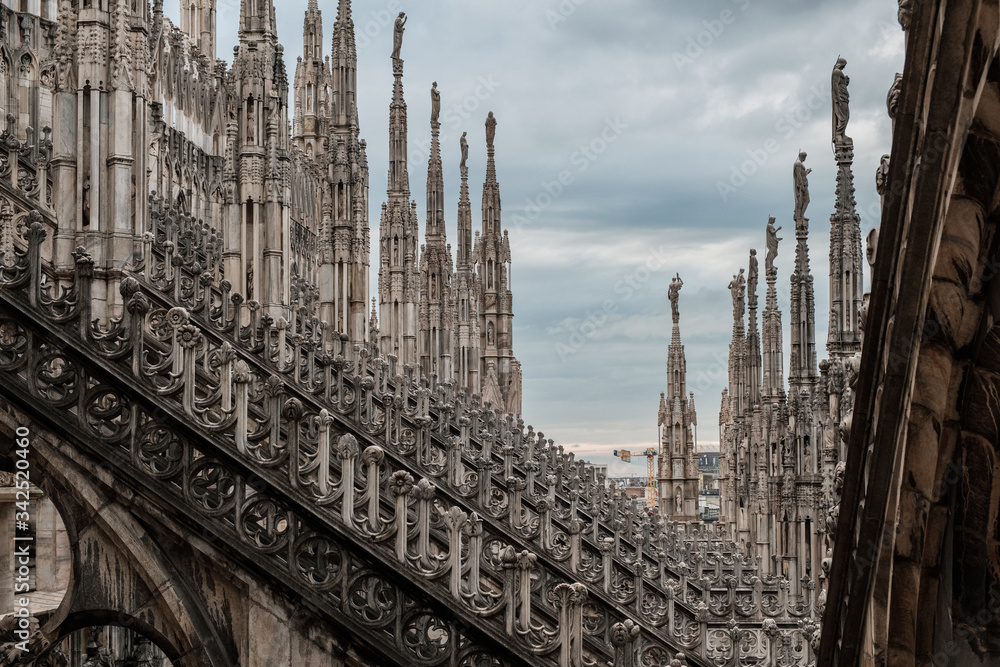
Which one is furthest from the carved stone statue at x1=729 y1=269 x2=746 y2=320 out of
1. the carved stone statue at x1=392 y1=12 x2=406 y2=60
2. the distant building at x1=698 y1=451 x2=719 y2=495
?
the distant building at x1=698 y1=451 x2=719 y2=495

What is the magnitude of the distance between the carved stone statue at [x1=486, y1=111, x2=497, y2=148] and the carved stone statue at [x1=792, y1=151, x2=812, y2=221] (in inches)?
977

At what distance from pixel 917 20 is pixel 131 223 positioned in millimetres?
8699

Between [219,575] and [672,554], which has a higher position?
[219,575]

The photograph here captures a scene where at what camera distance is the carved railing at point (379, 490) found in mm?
7281

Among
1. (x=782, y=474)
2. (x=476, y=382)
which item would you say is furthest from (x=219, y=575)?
(x=476, y=382)

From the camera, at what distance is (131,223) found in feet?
36.5

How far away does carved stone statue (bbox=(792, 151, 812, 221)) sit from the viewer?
21469mm

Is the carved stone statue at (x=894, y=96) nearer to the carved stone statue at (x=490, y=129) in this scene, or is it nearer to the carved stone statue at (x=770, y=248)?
the carved stone statue at (x=770, y=248)

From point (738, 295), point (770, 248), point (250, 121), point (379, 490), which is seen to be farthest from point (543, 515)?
point (738, 295)

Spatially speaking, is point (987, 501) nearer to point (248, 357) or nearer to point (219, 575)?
point (219, 575)

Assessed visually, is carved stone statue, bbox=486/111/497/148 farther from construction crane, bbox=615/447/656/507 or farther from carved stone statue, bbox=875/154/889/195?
construction crane, bbox=615/447/656/507

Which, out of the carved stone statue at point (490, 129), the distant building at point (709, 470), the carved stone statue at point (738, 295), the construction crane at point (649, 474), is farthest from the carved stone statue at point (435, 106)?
the distant building at point (709, 470)

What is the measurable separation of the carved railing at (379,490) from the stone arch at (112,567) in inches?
14.1

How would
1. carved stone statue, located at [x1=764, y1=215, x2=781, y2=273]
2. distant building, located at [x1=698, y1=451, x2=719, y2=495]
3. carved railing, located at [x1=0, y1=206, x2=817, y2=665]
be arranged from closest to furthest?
carved railing, located at [x1=0, y1=206, x2=817, y2=665] < carved stone statue, located at [x1=764, y1=215, x2=781, y2=273] < distant building, located at [x1=698, y1=451, x2=719, y2=495]
